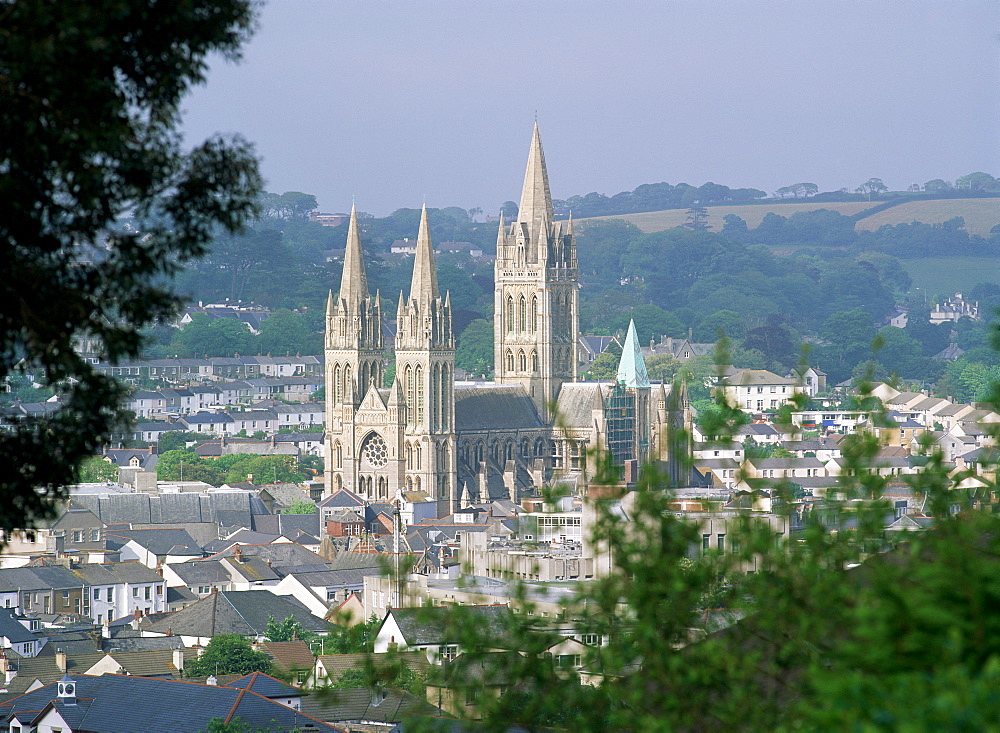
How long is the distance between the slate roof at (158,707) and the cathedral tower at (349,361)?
50053 millimetres

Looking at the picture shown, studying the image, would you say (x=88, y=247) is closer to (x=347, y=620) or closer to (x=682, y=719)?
(x=347, y=620)

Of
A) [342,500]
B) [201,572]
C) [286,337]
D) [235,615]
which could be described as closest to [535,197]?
[342,500]

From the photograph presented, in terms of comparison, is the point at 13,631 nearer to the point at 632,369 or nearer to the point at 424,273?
the point at 424,273

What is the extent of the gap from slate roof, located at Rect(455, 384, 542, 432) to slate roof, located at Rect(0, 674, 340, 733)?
51.9m

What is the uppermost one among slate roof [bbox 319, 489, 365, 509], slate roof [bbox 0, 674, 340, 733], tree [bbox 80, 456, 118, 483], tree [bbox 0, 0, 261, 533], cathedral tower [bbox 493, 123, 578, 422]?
tree [bbox 0, 0, 261, 533]

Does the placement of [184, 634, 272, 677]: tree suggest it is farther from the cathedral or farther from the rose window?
the rose window

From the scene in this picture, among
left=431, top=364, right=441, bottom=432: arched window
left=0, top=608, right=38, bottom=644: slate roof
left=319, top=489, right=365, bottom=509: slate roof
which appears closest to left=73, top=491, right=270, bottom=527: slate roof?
left=319, top=489, right=365, bottom=509: slate roof

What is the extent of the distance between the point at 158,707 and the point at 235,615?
21.9m

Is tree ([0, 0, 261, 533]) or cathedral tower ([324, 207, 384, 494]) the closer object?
tree ([0, 0, 261, 533])

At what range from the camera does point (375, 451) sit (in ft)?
291

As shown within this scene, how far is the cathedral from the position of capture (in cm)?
8775

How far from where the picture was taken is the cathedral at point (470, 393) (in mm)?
87750

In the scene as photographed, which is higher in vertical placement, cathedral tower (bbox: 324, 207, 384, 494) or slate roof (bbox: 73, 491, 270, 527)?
cathedral tower (bbox: 324, 207, 384, 494)

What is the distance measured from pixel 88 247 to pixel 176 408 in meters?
144
